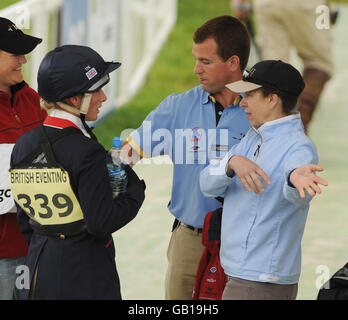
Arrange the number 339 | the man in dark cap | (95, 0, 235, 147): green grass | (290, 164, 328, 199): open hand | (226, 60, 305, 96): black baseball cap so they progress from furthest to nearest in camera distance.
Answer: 1. (95, 0, 235, 147): green grass
2. the man in dark cap
3. (226, 60, 305, 96): black baseball cap
4. the number 339
5. (290, 164, 328, 199): open hand

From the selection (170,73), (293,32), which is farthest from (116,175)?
(170,73)

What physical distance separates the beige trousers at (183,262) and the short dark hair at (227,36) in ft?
2.91

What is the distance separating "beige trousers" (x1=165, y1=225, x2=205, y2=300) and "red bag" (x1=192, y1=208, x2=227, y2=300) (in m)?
0.21

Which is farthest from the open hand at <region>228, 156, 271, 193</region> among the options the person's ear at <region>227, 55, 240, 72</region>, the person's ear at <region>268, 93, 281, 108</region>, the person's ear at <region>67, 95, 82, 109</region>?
the person's ear at <region>227, 55, 240, 72</region>

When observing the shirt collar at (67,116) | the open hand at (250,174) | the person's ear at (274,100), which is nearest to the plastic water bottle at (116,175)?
the shirt collar at (67,116)

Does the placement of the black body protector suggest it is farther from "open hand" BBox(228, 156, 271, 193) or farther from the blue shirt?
the blue shirt

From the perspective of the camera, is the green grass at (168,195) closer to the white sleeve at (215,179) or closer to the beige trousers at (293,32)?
the beige trousers at (293,32)

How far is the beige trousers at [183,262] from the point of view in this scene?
159 inches

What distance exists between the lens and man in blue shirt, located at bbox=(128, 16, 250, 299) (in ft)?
13.0

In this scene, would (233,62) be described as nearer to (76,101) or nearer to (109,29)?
(76,101)

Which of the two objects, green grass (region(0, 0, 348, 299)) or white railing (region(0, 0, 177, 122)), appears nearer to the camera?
green grass (region(0, 0, 348, 299))

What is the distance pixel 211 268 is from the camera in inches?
150
